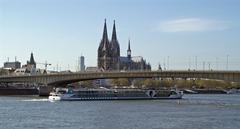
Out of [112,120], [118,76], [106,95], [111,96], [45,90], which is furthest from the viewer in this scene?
[45,90]

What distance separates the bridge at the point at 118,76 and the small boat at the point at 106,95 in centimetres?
361

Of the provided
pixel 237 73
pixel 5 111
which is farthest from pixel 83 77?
pixel 5 111

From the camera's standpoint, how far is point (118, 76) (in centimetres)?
11112

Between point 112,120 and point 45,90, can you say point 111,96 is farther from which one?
point 112,120

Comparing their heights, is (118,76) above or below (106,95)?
above

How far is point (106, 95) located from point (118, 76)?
4.88 metres

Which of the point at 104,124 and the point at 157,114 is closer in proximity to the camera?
the point at 104,124

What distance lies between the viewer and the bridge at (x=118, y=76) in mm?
92312

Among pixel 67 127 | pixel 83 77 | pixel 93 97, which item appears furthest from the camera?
pixel 83 77

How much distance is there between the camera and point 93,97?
10612 cm

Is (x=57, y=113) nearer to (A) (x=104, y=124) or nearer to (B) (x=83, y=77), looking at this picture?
(A) (x=104, y=124)

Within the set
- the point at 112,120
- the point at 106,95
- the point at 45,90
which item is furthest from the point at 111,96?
the point at 112,120

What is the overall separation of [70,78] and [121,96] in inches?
521

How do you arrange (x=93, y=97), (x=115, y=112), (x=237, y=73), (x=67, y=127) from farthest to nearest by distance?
1. (x=93, y=97)
2. (x=237, y=73)
3. (x=115, y=112)
4. (x=67, y=127)
